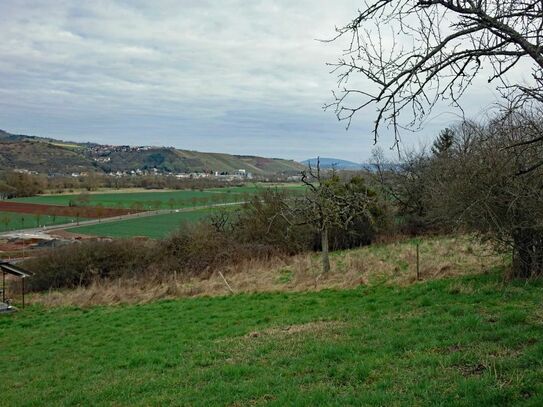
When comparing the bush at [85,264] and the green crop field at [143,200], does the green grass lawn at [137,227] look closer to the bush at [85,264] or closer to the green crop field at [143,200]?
the green crop field at [143,200]

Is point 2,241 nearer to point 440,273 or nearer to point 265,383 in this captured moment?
point 440,273

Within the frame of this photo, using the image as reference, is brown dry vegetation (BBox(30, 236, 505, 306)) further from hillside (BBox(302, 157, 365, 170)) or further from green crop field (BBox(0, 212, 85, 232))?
green crop field (BBox(0, 212, 85, 232))

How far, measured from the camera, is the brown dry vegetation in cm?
1620

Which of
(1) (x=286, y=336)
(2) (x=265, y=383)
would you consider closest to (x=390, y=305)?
(1) (x=286, y=336)

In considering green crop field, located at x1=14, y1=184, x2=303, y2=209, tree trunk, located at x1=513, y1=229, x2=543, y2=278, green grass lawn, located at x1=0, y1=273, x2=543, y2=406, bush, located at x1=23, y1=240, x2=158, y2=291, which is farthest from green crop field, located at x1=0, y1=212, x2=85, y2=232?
tree trunk, located at x1=513, y1=229, x2=543, y2=278

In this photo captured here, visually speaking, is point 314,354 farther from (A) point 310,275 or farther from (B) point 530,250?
(A) point 310,275

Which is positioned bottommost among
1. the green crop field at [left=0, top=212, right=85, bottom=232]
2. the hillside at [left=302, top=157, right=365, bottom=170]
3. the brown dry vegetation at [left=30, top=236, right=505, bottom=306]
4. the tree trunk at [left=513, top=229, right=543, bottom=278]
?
the green crop field at [left=0, top=212, right=85, bottom=232]

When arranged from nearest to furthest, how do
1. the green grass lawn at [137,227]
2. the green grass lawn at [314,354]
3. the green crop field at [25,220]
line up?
the green grass lawn at [314,354], the green grass lawn at [137,227], the green crop field at [25,220]

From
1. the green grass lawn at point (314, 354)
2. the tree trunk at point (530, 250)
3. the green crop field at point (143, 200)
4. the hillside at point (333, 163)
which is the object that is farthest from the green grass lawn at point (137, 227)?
the tree trunk at point (530, 250)

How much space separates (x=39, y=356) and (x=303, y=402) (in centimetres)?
998

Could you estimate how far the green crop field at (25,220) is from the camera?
260 feet

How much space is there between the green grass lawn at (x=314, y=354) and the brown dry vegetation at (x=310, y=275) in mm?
1643

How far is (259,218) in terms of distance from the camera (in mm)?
35250

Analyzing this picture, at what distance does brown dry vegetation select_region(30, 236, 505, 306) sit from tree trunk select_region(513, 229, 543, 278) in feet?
3.58
